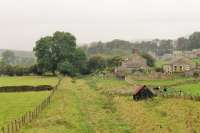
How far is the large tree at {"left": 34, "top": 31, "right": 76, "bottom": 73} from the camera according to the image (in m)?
124

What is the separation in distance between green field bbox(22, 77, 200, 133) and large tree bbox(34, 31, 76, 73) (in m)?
68.4

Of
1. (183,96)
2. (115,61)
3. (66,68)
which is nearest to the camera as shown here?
(183,96)

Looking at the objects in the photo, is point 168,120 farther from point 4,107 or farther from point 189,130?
point 4,107

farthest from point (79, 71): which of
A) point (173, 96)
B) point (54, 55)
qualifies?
point (173, 96)

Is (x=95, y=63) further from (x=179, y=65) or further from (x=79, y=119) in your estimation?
(x=79, y=119)

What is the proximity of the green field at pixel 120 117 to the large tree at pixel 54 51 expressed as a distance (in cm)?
6836

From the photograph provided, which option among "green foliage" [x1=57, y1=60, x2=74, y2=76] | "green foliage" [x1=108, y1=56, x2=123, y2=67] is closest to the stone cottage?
"green foliage" [x1=108, y1=56, x2=123, y2=67]

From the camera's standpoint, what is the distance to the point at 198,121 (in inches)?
1431

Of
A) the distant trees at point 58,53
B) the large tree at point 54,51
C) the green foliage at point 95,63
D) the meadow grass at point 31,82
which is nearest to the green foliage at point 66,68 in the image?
the distant trees at point 58,53

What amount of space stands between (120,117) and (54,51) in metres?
86.0

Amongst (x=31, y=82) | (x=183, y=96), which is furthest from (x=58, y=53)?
(x=183, y=96)

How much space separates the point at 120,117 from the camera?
41.7 meters

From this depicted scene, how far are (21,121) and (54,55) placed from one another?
89.4 metres

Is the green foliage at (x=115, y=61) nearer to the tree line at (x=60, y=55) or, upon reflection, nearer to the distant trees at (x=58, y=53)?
the tree line at (x=60, y=55)
